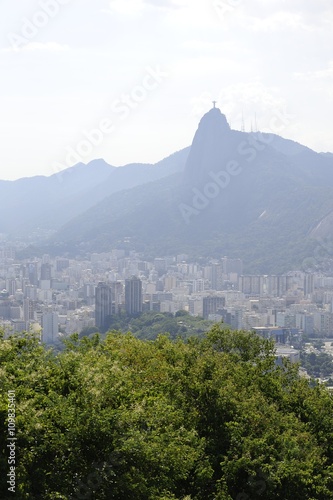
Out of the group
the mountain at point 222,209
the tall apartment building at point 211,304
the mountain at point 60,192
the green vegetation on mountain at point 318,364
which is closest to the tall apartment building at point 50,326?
the tall apartment building at point 211,304

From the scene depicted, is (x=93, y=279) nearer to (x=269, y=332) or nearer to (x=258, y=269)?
(x=258, y=269)

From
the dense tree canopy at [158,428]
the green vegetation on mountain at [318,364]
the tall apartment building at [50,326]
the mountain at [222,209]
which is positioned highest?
the mountain at [222,209]

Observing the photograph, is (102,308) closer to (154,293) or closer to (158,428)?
(154,293)

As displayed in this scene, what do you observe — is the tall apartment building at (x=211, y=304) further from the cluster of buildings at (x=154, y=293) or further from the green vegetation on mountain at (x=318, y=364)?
the green vegetation on mountain at (x=318, y=364)

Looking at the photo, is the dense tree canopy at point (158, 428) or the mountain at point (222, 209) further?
the mountain at point (222, 209)

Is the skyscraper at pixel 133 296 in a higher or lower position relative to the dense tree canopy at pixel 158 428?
lower

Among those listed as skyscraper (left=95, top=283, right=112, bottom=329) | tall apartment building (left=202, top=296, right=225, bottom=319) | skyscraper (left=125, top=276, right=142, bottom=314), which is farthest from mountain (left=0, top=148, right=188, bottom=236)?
skyscraper (left=95, top=283, right=112, bottom=329)

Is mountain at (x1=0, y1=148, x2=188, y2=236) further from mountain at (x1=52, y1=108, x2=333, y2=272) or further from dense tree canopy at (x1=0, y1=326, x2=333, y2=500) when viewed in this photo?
dense tree canopy at (x1=0, y1=326, x2=333, y2=500)
